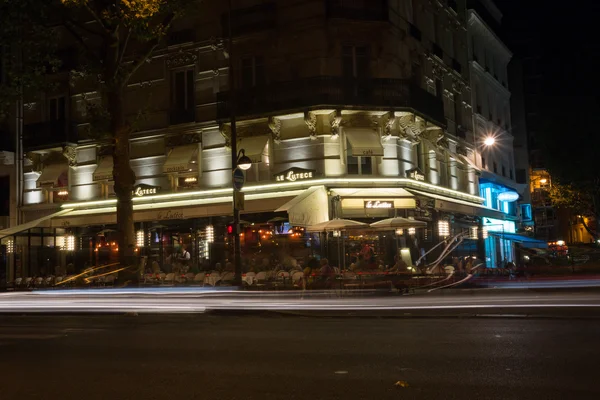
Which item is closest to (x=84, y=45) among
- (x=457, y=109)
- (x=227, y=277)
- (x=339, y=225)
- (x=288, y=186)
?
(x=288, y=186)

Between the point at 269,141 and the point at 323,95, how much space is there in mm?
3004

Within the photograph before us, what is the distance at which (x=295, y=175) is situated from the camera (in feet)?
86.4

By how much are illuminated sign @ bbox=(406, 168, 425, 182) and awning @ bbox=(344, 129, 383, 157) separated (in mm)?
2328

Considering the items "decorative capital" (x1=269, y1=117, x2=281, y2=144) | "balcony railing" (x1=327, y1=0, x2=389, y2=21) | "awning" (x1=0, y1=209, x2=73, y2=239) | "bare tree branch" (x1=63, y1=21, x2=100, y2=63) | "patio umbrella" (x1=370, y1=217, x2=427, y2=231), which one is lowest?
"patio umbrella" (x1=370, y1=217, x2=427, y2=231)

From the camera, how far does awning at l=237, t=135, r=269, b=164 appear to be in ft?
85.6

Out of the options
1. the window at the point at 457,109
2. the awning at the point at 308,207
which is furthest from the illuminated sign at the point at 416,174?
the window at the point at 457,109

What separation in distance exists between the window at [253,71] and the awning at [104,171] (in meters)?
7.58

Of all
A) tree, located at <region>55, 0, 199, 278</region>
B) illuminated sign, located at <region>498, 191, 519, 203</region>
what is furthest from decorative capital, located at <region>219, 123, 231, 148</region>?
illuminated sign, located at <region>498, 191, 519, 203</region>

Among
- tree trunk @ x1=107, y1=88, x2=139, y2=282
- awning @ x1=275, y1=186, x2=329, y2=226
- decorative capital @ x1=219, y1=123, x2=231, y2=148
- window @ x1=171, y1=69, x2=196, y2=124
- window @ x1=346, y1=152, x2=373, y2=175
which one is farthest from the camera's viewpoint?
window @ x1=171, y1=69, x2=196, y2=124

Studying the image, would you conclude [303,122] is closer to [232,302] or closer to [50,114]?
[232,302]

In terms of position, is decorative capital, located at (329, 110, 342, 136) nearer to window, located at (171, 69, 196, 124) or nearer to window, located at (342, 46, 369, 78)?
window, located at (342, 46, 369, 78)

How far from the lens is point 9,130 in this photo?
33844 millimetres

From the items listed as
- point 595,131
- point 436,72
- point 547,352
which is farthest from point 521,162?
point 547,352

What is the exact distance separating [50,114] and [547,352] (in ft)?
97.0
